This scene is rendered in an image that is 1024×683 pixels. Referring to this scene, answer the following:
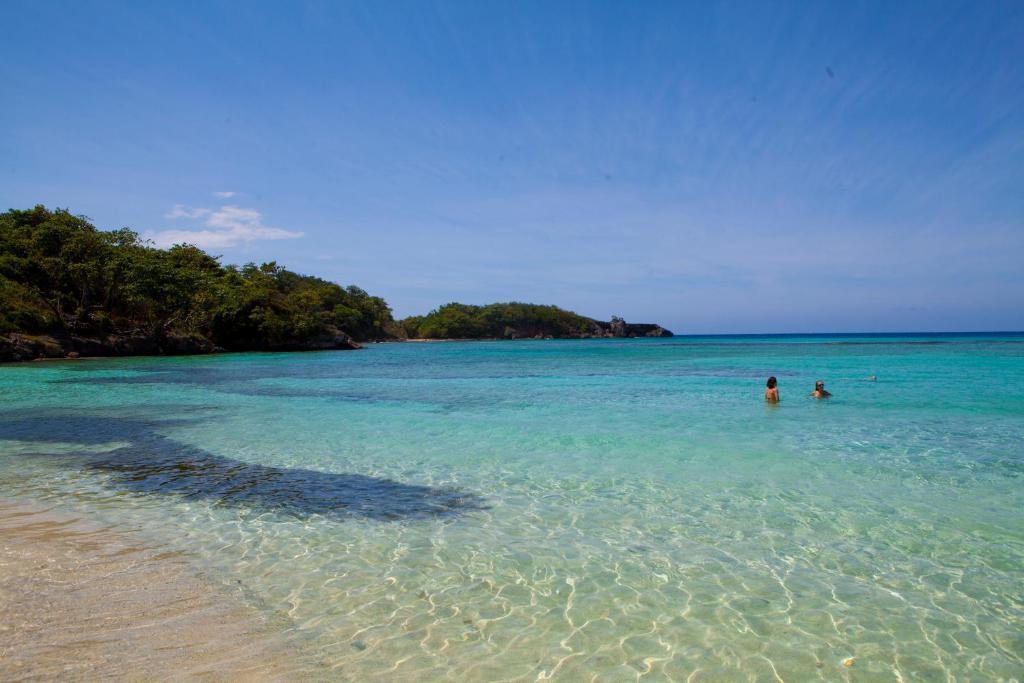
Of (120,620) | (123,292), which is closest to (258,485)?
(120,620)

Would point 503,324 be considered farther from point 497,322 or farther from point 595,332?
point 595,332

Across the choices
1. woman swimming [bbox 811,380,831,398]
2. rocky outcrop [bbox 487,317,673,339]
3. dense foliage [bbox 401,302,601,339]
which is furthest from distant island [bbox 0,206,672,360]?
rocky outcrop [bbox 487,317,673,339]

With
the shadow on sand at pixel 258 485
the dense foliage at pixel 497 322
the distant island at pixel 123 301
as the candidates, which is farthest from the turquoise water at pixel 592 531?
the dense foliage at pixel 497 322

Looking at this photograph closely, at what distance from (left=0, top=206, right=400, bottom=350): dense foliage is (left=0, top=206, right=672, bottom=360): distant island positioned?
0.09 m

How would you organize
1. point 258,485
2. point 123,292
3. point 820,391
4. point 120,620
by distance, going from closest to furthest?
point 120,620 → point 258,485 → point 820,391 → point 123,292

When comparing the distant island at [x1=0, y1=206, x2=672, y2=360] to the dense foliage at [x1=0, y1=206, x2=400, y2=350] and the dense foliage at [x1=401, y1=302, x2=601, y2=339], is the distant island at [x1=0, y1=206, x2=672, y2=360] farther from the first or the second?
the dense foliage at [x1=401, y1=302, x2=601, y2=339]

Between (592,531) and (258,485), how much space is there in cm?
516

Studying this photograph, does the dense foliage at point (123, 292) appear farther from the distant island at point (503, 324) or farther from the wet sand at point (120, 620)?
the distant island at point (503, 324)

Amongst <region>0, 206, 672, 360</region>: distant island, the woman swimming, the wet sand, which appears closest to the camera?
the wet sand

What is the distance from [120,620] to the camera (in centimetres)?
430

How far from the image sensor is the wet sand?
3670 millimetres

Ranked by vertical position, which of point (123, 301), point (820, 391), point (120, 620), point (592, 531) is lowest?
point (592, 531)

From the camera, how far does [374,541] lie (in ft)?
20.3

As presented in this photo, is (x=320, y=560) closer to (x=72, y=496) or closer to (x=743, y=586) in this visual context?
(x=743, y=586)
